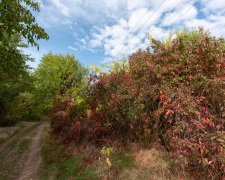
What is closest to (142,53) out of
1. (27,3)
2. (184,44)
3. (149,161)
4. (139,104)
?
(184,44)

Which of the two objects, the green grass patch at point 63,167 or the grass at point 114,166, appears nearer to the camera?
the grass at point 114,166

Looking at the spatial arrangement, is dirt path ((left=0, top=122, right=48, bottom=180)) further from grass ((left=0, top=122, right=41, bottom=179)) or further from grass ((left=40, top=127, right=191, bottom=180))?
grass ((left=40, top=127, right=191, bottom=180))

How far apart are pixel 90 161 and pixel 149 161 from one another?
2.69 metres

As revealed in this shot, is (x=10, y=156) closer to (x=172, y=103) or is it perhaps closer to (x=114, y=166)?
(x=114, y=166)

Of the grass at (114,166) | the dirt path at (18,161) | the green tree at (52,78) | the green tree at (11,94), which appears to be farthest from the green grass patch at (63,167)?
the green tree at (52,78)

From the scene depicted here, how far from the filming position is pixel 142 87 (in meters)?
4.88

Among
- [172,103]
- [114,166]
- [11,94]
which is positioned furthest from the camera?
[11,94]

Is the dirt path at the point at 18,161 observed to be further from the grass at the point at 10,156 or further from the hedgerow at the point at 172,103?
the hedgerow at the point at 172,103

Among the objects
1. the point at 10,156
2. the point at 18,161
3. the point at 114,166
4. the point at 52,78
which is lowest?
the point at 18,161

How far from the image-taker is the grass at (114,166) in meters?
4.06

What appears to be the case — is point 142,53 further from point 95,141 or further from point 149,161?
point 95,141

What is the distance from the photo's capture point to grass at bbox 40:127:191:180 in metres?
4.06

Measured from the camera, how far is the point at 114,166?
501cm

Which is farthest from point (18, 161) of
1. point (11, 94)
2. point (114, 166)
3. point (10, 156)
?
point (11, 94)
